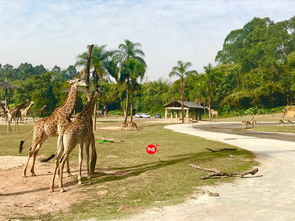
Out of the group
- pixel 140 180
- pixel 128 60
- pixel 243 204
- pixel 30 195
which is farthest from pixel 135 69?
pixel 243 204

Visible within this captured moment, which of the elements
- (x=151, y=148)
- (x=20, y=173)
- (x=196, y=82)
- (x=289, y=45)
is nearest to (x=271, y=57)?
(x=289, y=45)

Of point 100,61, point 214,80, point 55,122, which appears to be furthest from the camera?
point 214,80

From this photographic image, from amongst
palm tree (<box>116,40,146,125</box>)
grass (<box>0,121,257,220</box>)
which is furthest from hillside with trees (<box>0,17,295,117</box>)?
grass (<box>0,121,257,220</box>)

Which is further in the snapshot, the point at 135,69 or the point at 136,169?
the point at 135,69

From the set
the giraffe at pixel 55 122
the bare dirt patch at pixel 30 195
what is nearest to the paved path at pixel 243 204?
the bare dirt patch at pixel 30 195

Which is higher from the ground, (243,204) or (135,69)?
(135,69)

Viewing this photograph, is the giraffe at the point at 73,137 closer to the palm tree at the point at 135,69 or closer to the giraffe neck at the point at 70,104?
the giraffe neck at the point at 70,104

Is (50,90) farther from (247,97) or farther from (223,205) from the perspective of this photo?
(223,205)

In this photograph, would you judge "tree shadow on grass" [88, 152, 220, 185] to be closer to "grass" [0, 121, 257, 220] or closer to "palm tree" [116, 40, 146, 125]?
"grass" [0, 121, 257, 220]

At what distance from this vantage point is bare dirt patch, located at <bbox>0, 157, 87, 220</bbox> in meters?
6.85

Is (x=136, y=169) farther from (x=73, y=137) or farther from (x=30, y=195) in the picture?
(x=30, y=195)

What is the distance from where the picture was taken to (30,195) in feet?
26.5

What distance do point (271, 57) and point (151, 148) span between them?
81387 millimetres

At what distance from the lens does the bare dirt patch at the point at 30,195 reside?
270 inches
